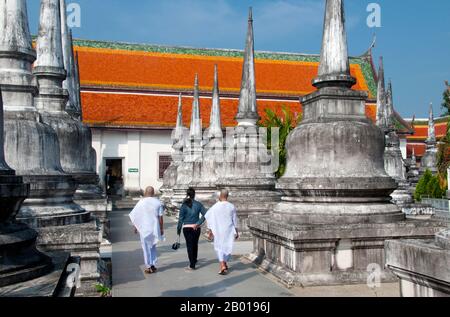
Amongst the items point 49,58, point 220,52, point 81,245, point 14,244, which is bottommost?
point 81,245

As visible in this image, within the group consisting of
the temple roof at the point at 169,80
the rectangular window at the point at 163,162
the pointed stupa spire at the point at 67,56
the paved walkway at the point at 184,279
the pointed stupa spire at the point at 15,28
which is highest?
the temple roof at the point at 169,80

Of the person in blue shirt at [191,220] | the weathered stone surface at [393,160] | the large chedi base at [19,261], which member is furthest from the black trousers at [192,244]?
the weathered stone surface at [393,160]

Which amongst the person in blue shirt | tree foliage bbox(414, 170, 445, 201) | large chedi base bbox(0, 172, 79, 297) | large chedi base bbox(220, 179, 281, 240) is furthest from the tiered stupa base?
tree foliage bbox(414, 170, 445, 201)

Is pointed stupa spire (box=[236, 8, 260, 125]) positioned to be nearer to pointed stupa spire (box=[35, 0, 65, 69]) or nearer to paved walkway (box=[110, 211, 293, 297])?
paved walkway (box=[110, 211, 293, 297])

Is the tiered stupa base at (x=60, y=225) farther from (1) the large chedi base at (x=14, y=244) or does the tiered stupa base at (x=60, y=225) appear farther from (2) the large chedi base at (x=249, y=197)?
(2) the large chedi base at (x=249, y=197)

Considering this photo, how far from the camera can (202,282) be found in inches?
238

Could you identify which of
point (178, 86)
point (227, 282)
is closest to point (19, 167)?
point (227, 282)

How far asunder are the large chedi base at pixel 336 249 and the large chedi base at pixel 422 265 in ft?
7.68

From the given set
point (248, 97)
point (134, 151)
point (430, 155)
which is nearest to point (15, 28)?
point (248, 97)

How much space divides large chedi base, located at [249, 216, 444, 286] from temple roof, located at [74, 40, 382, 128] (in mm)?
24105

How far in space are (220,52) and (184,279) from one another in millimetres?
32276

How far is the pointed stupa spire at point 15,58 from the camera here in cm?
509

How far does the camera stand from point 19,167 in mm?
5070

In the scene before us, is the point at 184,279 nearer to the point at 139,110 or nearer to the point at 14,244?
the point at 14,244
